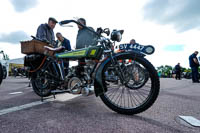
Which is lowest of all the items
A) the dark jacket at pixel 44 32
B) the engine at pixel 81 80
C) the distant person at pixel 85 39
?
the engine at pixel 81 80

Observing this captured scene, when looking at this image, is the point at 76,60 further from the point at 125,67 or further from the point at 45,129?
the point at 45,129

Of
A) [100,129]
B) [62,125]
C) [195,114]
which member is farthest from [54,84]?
[195,114]

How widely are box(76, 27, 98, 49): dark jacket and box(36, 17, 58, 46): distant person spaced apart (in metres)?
0.98

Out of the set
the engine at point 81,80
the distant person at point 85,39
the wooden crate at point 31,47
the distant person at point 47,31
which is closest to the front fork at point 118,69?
the engine at point 81,80

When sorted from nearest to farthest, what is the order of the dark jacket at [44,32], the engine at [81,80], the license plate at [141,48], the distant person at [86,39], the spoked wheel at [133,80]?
the spoked wheel at [133,80] < the engine at [81,80] < the license plate at [141,48] < the distant person at [86,39] < the dark jacket at [44,32]

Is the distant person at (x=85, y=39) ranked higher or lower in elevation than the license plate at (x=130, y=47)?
higher

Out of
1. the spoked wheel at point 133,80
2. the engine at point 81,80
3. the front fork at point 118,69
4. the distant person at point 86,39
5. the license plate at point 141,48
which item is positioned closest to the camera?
the spoked wheel at point 133,80

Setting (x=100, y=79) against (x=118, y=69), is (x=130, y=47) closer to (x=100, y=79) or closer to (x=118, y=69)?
(x=118, y=69)

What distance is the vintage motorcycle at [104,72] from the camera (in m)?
1.75

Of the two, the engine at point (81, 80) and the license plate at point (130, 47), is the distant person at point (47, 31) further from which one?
the license plate at point (130, 47)

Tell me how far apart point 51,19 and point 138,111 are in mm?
3022

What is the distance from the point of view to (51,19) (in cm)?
338

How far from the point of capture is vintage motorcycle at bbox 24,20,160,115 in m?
1.75

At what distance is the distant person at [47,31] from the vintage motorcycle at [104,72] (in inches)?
34.6
